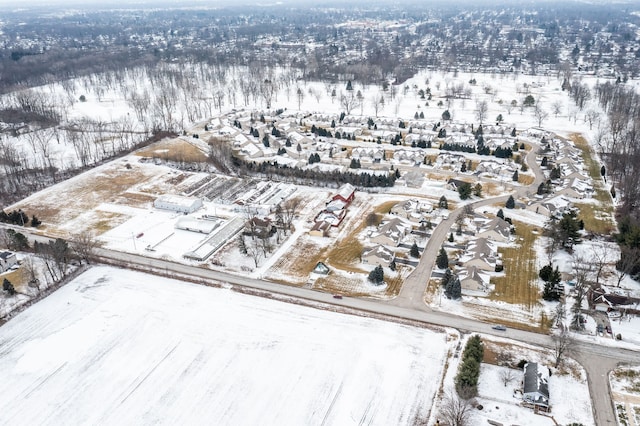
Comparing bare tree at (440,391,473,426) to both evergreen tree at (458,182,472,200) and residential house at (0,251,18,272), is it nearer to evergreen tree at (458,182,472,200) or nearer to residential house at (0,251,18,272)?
evergreen tree at (458,182,472,200)

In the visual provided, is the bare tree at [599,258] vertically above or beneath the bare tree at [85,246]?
beneath

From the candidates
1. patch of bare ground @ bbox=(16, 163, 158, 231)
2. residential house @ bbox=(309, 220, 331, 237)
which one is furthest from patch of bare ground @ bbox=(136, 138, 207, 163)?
residential house @ bbox=(309, 220, 331, 237)

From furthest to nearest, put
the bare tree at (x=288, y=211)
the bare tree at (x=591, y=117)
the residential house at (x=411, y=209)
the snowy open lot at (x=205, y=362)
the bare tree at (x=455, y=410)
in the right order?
the bare tree at (x=591, y=117), the residential house at (x=411, y=209), the bare tree at (x=288, y=211), the snowy open lot at (x=205, y=362), the bare tree at (x=455, y=410)

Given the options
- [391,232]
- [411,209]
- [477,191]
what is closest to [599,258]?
[477,191]

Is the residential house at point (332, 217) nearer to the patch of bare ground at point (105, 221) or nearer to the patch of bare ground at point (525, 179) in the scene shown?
the patch of bare ground at point (105, 221)

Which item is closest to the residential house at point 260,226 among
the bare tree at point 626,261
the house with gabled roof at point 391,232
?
the house with gabled roof at point 391,232

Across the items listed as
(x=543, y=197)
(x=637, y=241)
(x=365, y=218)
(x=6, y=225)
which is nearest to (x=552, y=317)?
(x=637, y=241)

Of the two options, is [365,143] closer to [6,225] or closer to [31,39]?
[6,225]
